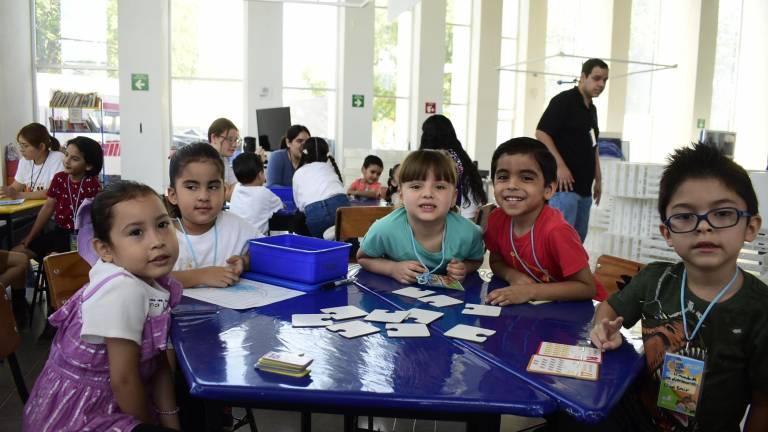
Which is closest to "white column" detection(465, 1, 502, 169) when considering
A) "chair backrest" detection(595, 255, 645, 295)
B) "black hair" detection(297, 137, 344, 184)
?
"black hair" detection(297, 137, 344, 184)

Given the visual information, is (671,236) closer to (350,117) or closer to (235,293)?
(235,293)

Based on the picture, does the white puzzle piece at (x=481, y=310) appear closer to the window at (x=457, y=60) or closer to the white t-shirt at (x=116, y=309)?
the white t-shirt at (x=116, y=309)

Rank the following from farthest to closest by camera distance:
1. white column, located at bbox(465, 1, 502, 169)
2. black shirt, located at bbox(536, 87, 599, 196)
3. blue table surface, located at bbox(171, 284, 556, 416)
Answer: white column, located at bbox(465, 1, 502, 169) → black shirt, located at bbox(536, 87, 599, 196) → blue table surface, located at bbox(171, 284, 556, 416)

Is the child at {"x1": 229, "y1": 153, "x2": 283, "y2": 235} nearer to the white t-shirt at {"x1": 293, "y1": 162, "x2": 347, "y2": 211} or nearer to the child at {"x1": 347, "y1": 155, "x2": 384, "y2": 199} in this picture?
the white t-shirt at {"x1": 293, "y1": 162, "x2": 347, "y2": 211}

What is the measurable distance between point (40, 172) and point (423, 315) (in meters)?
4.77

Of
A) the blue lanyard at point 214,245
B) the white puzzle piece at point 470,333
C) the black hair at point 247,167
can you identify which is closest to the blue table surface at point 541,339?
the white puzzle piece at point 470,333

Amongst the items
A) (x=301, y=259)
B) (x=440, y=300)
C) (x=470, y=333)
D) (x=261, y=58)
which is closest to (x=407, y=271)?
(x=440, y=300)

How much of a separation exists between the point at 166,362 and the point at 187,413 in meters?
A: 0.20

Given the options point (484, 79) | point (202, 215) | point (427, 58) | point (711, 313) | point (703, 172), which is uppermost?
point (427, 58)

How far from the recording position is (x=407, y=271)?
1996 millimetres

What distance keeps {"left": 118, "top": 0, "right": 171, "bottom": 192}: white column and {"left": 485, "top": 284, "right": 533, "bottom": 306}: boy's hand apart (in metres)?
8.28

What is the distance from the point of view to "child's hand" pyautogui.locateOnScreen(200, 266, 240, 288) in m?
1.83

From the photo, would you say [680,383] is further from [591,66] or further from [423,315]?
[591,66]

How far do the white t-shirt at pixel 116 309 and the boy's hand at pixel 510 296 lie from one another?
0.95 metres
